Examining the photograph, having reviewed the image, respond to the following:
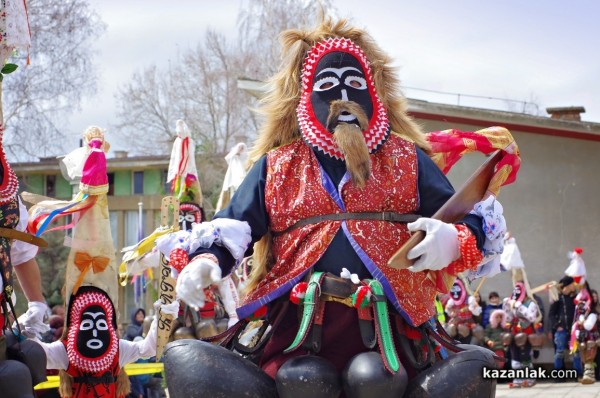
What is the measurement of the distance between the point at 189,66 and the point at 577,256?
15089mm

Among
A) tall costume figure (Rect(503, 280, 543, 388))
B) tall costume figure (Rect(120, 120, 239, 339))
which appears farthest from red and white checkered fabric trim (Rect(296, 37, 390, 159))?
tall costume figure (Rect(503, 280, 543, 388))

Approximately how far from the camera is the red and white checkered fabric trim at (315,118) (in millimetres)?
4184

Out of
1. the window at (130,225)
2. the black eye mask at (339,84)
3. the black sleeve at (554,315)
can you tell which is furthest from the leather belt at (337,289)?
the window at (130,225)

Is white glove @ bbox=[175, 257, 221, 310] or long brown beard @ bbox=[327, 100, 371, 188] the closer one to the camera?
white glove @ bbox=[175, 257, 221, 310]

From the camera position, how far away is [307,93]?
4344mm

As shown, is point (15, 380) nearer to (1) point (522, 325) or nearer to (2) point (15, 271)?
(2) point (15, 271)

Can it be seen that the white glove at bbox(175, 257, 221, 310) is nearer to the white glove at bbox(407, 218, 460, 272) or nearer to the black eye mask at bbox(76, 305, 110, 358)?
the white glove at bbox(407, 218, 460, 272)

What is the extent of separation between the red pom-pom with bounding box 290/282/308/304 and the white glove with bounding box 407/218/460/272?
47 centimetres

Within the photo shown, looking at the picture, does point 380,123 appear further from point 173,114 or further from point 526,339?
point 173,114

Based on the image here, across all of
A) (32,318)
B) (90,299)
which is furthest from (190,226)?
(32,318)

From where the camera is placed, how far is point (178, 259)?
387 centimetres

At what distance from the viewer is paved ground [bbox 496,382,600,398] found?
510 inches

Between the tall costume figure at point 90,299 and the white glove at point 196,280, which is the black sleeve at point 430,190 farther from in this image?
the tall costume figure at point 90,299

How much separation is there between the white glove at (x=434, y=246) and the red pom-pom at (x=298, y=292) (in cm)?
47
